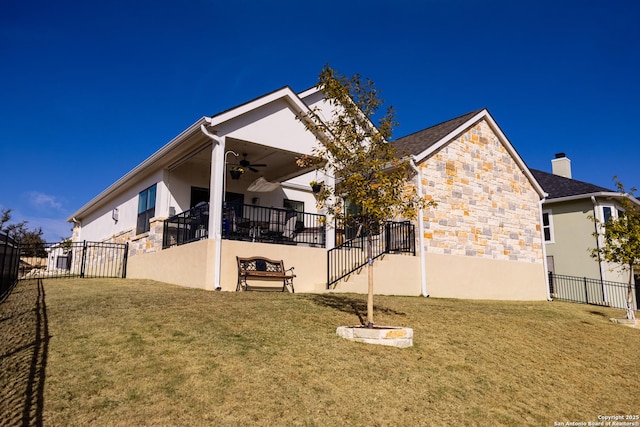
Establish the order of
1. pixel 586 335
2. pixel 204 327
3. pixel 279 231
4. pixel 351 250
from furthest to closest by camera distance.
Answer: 1. pixel 351 250
2. pixel 279 231
3. pixel 586 335
4. pixel 204 327

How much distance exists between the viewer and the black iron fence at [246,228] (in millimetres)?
11930

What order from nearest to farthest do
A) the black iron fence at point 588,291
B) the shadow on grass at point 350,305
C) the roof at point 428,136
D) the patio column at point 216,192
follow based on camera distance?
Result: the shadow on grass at point 350,305, the patio column at point 216,192, the roof at point 428,136, the black iron fence at point 588,291

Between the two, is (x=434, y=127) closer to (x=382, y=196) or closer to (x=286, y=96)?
(x=286, y=96)

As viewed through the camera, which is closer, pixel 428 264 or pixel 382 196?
pixel 382 196

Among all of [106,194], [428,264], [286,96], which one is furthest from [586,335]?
[106,194]

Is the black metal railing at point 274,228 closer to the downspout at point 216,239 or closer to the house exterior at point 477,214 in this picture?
the downspout at point 216,239

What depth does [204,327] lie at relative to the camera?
6883 millimetres

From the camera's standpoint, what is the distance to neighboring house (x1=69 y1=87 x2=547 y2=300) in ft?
39.0

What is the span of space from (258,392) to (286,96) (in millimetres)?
9633

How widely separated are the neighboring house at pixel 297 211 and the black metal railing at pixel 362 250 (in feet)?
0.50

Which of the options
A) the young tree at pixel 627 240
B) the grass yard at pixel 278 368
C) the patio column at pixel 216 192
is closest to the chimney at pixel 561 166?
the young tree at pixel 627 240

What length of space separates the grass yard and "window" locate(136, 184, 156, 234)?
6322mm

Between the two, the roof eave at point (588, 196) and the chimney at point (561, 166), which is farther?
the chimney at point (561, 166)

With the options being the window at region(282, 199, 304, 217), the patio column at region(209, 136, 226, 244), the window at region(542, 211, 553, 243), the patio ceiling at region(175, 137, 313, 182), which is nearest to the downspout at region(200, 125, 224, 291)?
the patio column at region(209, 136, 226, 244)
